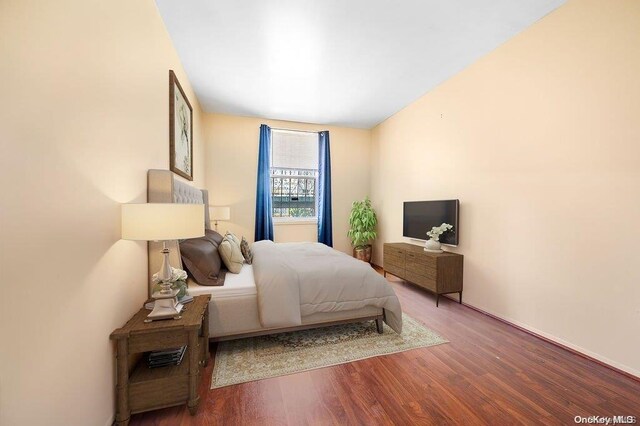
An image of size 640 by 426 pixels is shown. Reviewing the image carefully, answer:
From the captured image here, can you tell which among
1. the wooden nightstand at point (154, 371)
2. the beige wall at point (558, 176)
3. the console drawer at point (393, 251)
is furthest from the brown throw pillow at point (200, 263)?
the beige wall at point (558, 176)

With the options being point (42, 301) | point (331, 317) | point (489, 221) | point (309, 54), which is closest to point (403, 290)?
point (489, 221)

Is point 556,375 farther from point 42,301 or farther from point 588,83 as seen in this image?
point 42,301

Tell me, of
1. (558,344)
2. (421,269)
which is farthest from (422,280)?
(558,344)

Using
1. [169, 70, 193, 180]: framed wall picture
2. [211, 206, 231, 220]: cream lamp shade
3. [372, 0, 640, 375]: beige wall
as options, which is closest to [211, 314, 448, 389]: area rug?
[372, 0, 640, 375]: beige wall

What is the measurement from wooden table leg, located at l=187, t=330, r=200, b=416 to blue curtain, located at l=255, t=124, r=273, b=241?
3.35 m

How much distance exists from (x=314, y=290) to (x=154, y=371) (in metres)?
1.18

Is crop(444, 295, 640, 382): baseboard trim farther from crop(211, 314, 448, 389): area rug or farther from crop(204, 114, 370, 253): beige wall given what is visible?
crop(204, 114, 370, 253): beige wall

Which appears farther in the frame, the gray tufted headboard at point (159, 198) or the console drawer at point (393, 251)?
the console drawer at point (393, 251)

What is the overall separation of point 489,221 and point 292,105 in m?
3.30

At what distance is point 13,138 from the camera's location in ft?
2.55

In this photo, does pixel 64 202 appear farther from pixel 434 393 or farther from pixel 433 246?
pixel 433 246

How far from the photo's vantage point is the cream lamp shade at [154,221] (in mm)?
1322

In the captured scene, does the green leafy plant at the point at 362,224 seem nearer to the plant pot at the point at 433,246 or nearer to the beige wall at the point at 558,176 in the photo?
the plant pot at the point at 433,246

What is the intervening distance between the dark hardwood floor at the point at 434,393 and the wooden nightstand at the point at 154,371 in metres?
0.10
